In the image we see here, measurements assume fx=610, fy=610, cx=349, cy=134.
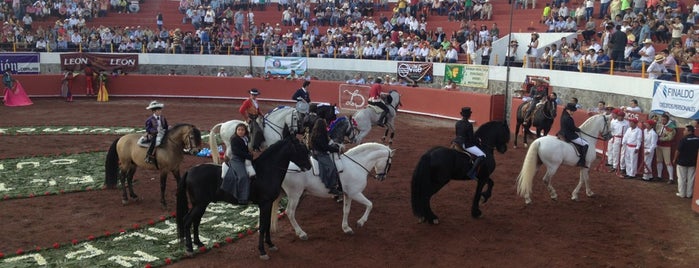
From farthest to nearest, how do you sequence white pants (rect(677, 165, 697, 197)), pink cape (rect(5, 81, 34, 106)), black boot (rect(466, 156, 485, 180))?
pink cape (rect(5, 81, 34, 106)) < white pants (rect(677, 165, 697, 197)) < black boot (rect(466, 156, 485, 180))

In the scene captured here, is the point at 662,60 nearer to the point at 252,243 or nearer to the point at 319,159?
the point at 319,159

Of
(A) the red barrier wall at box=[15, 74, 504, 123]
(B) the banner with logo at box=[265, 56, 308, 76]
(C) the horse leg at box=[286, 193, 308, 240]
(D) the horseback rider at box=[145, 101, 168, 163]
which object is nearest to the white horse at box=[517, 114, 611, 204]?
(C) the horse leg at box=[286, 193, 308, 240]

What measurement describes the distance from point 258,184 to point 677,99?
13.6 meters

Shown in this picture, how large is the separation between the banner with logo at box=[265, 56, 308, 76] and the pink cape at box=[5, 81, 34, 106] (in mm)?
12221

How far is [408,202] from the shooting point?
41.9 ft

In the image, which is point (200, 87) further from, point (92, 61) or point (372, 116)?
point (372, 116)

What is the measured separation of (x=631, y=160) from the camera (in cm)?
1514

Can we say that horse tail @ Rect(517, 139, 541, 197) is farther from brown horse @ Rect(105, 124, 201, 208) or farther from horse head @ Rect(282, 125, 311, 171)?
brown horse @ Rect(105, 124, 201, 208)

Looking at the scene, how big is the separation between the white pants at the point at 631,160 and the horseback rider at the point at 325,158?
8.51m

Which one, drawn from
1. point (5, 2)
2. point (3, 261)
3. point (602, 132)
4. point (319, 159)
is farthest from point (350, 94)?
point (5, 2)

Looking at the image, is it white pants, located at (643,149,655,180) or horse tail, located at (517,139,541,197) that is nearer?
horse tail, located at (517,139,541,197)

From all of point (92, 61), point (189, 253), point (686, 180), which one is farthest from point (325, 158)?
point (92, 61)

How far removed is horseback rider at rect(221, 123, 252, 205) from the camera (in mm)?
9125

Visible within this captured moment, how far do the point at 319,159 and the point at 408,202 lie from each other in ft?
10.2
